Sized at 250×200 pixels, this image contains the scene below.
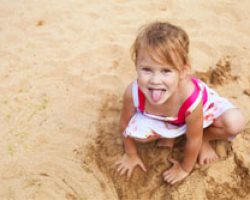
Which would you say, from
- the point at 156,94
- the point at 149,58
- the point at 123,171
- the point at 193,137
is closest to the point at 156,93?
the point at 156,94

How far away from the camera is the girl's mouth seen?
1914mm

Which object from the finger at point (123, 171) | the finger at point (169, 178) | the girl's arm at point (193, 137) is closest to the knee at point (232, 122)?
the girl's arm at point (193, 137)

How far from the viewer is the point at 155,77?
187cm

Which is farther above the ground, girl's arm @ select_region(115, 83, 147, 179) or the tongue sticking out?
the tongue sticking out

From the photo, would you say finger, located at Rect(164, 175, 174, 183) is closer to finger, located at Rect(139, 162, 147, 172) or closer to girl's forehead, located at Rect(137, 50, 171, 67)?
finger, located at Rect(139, 162, 147, 172)

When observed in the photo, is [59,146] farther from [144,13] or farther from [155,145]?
[144,13]

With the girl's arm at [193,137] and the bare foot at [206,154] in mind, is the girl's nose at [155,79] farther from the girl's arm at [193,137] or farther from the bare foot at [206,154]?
the bare foot at [206,154]

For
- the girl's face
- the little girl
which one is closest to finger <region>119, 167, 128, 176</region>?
the little girl

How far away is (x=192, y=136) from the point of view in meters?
2.18

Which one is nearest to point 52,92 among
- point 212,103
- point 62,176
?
point 62,176

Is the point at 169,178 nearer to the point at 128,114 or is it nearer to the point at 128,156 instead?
the point at 128,156

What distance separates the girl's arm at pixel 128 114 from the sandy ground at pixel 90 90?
115 millimetres

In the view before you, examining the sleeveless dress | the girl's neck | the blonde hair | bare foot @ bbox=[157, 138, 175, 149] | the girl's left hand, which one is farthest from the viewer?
bare foot @ bbox=[157, 138, 175, 149]

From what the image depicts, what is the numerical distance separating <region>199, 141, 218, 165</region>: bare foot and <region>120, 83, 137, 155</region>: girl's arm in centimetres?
41
